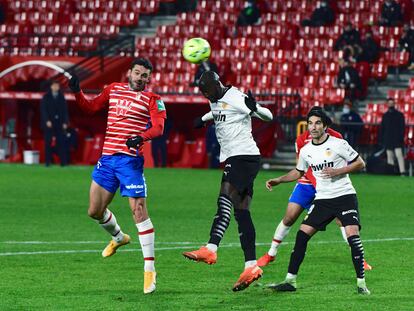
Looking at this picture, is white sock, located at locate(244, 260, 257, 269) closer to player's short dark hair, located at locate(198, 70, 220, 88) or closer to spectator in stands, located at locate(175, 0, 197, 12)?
player's short dark hair, located at locate(198, 70, 220, 88)

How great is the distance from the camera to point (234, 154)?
12.4 m

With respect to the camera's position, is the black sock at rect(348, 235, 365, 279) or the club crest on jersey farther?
the club crest on jersey

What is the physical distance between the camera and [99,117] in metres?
36.6

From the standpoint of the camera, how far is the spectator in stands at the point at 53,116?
33.2m

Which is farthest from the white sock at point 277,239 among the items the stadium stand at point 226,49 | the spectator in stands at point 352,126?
the stadium stand at point 226,49

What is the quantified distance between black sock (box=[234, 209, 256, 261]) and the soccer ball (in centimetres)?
297

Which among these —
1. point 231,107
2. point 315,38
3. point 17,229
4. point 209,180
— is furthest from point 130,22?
point 231,107

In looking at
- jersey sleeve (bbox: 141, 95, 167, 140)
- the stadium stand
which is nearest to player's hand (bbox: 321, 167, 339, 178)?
jersey sleeve (bbox: 141, 95, 167, 140)

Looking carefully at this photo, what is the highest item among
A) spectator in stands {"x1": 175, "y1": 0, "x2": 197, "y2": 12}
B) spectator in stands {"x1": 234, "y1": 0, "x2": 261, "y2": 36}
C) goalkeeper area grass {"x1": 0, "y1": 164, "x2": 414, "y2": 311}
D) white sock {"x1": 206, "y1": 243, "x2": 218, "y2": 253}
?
spectator in stands {"x1": 175, "y1": 0, "x2": 197, "y2": 12}

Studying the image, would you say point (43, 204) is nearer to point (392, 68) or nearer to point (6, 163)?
point (6, 163)

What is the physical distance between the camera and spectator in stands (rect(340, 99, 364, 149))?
108ft

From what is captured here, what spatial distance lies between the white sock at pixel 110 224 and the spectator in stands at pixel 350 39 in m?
22.4

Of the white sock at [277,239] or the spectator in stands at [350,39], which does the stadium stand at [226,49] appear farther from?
the white sock at [277,239]

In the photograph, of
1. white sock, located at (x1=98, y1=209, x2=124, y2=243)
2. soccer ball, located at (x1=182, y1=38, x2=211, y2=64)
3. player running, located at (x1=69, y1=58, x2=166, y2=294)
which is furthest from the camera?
soccer ball, located at (x1=182, y1=38, x2=211, y2=64)
